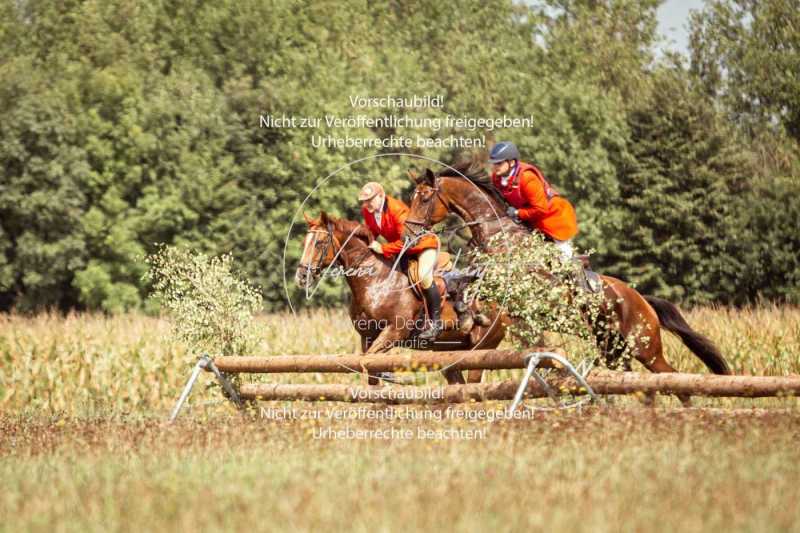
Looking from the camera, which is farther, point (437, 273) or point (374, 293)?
point (437, 273)

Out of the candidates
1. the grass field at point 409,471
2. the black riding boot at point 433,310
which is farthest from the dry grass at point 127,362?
the black riding boot at point 433,310

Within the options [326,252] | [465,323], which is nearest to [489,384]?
[465,323]

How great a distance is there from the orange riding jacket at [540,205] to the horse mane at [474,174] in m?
0.35

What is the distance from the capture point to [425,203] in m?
12.7

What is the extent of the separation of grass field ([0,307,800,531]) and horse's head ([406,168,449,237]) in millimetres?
2156

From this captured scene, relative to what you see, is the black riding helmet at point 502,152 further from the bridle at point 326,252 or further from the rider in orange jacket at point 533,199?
the bridle at point 326,252

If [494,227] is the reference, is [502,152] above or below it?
above

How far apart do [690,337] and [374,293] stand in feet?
12.4

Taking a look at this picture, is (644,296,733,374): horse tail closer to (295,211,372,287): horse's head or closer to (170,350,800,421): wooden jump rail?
(170,350,800,421): wooden jump rail

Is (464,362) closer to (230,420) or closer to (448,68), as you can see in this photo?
(230,420)

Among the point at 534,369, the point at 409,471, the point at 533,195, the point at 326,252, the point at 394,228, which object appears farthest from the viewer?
the point at 394,228

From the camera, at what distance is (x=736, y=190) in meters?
35.8

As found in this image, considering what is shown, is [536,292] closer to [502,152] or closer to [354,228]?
[502,152]

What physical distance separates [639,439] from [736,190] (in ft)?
91.9
